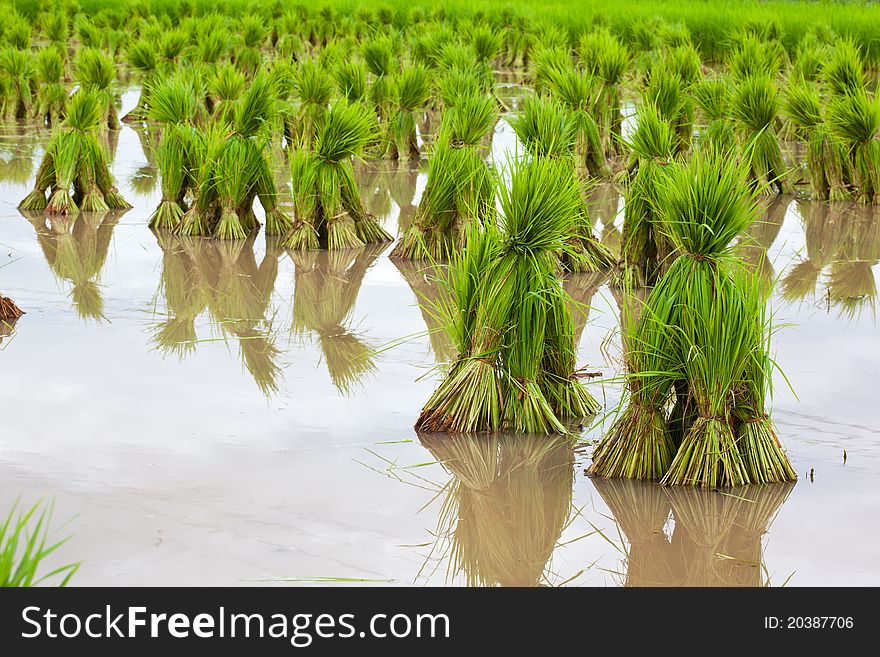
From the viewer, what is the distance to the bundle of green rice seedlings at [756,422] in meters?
4.26

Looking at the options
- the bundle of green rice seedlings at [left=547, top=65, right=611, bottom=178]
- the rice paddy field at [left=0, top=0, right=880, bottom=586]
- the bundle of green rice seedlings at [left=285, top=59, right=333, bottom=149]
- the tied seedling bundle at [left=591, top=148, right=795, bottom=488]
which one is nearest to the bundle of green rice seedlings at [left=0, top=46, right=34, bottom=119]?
the rice paddy field at [left=0, top=0, right=880, bottom=586]

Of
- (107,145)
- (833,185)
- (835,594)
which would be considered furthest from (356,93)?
(835,594)

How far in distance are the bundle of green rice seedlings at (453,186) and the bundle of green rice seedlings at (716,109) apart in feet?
8.33

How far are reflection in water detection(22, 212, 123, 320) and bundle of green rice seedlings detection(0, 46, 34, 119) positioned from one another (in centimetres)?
461

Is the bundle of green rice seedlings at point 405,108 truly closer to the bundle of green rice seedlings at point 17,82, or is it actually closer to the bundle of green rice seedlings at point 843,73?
the bundle of green rice seedlings at point 843,73

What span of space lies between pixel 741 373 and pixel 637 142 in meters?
2.98

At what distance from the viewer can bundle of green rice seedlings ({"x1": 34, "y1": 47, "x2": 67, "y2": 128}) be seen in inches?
471

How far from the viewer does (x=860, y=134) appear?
8.91 meters

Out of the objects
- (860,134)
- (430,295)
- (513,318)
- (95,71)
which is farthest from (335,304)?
(95,71)

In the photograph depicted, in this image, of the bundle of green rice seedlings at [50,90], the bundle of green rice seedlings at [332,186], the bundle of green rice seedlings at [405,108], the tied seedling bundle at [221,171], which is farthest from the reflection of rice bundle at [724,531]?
the bundle of green rice seedlings at [50,90]

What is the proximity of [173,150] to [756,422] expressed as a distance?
4845mm

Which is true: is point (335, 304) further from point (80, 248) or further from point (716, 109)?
point (716, 109)

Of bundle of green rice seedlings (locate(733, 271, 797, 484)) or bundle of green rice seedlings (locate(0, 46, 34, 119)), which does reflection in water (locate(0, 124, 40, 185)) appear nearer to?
bundle of green rice seedlings (locate(0, 46, 34, 119))

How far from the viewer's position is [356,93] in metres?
10.6
